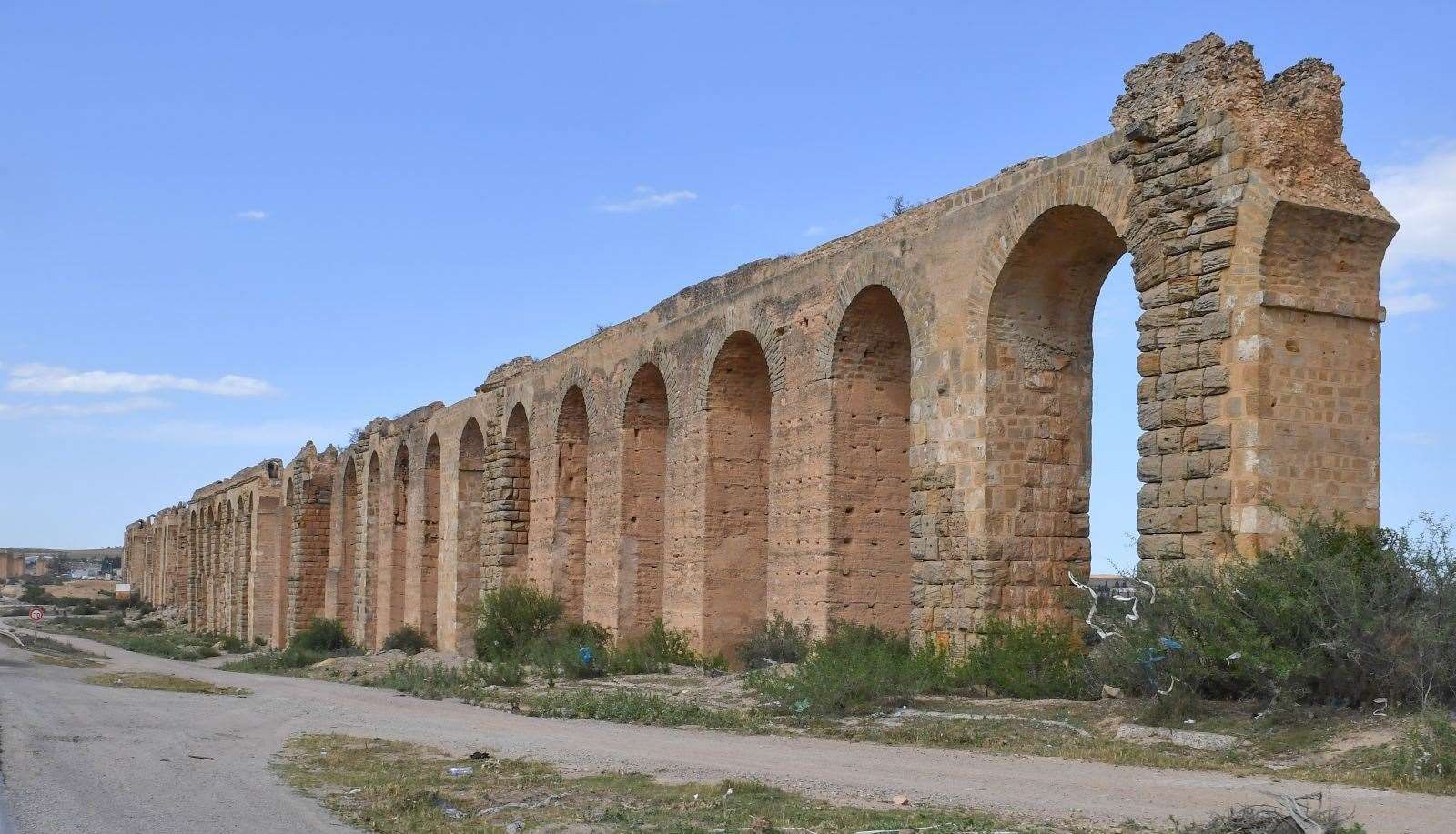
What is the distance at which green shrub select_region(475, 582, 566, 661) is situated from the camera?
765 inches

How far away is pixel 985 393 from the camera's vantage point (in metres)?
11.9

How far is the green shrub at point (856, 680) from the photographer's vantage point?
10383 mm

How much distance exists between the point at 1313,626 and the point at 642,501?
37.4ft

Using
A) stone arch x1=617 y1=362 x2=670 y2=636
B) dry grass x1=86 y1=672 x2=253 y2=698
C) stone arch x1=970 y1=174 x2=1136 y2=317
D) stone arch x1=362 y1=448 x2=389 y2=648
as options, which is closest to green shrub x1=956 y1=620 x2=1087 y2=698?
stone arch x1=970 y1=174 x2=1136 y2=317

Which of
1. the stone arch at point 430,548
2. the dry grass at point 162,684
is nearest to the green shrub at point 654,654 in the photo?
the dry grass at point 162,684

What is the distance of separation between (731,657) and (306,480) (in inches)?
879

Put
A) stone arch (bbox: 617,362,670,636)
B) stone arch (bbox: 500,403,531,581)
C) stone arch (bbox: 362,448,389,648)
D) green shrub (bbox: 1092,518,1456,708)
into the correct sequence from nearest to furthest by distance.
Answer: green shrub (bbox: 1092,518,1456,708) < stone arch (bbox: 617,362,670,636) < stone arch (bbox: 500,403,531,581) < stone arch (bbox: 362,448,389,648)

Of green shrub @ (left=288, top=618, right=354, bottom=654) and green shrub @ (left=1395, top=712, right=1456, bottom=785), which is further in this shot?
green shrub @ (left=288, top=618, right=354, bottom=654)

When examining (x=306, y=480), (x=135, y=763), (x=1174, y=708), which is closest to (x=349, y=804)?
(x=135, y=763)

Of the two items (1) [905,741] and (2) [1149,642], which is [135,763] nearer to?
(1) [905,741]

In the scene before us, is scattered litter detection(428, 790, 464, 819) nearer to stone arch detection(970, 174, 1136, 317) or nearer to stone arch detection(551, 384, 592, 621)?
stone arch detection(970, 174, 1136, 317)

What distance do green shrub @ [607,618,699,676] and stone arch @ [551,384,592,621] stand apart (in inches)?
158

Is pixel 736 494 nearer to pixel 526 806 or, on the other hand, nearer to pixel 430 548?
pixel 526 806

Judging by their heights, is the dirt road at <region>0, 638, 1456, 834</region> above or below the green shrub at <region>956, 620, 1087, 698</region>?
below
